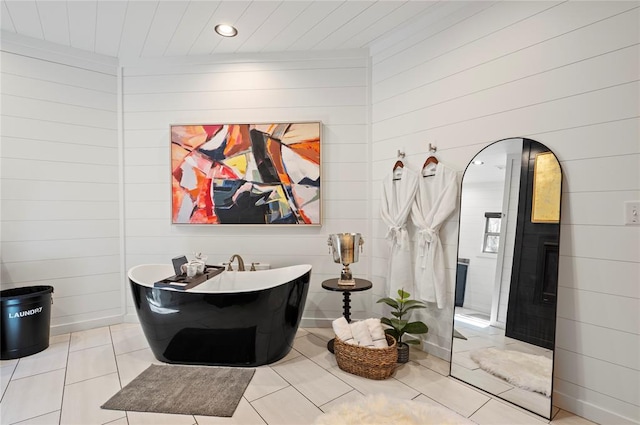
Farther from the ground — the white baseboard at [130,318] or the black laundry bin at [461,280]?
the black laundry bin at [461,280]

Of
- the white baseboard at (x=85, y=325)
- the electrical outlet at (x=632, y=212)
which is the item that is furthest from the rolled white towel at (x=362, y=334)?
the white baseboard at (x=85, y=325)

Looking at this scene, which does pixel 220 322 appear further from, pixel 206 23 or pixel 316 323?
pixel 206 23

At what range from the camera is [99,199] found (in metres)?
3.45

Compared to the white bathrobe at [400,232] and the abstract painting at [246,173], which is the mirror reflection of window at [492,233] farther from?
the abstract painting at [246,173]

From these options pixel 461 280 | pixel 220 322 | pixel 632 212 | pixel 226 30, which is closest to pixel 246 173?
pixel 226 30

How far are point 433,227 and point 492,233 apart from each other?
441mm

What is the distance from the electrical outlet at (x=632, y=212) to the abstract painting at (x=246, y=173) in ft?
7.28

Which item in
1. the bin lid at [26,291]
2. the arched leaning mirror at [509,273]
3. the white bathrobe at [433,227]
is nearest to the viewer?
the arched leaning mirror at [509,273]

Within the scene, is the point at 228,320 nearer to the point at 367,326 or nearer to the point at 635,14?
the point at 367,326

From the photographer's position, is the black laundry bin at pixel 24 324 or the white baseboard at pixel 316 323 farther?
the white baseboard at pixel 316 323

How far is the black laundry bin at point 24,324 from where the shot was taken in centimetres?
269

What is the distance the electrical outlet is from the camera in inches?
70.0

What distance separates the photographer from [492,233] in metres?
2.34

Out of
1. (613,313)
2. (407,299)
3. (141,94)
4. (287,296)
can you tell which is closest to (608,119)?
(613,313)
